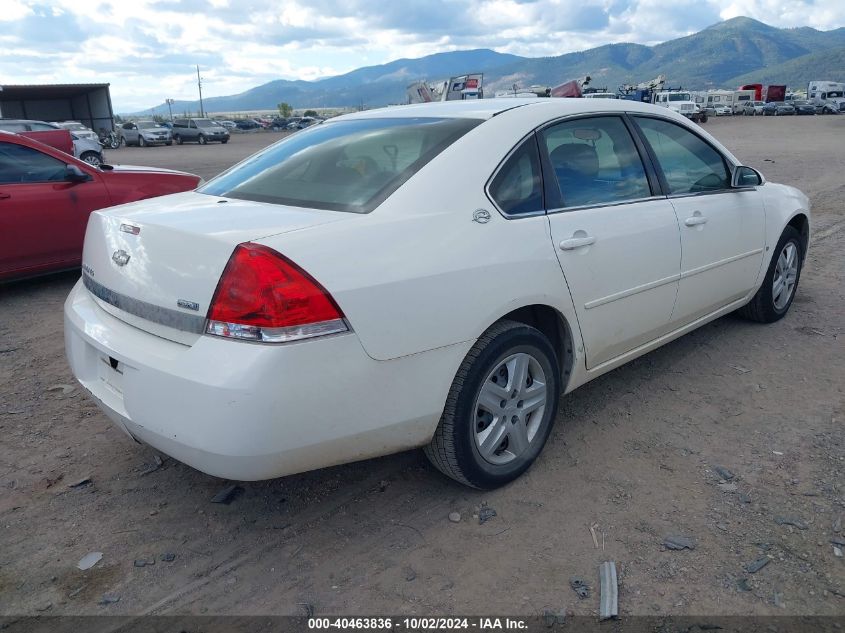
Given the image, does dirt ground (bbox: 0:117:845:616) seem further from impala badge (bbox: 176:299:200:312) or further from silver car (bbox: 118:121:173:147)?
silver car (bbox: 118:121:173:147)

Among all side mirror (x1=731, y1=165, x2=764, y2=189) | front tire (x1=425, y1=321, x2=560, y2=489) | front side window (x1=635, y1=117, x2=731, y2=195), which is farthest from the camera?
side mirror (x1=731, y1=165, x2=764, y2=189)

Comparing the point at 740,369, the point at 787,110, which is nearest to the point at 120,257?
the point at 740,369

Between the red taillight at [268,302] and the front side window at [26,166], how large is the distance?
5.01 m

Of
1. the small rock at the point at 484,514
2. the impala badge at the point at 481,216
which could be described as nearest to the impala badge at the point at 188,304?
the impala badge at the point at 481,216

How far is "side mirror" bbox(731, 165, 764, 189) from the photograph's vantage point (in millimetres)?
4195

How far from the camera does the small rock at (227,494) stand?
2953 mm

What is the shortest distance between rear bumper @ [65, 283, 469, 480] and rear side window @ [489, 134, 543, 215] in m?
0.69

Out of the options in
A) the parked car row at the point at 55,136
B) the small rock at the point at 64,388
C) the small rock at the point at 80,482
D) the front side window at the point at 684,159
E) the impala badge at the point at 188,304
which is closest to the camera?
the impala badge at the point at 188,304

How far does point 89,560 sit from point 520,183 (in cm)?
231

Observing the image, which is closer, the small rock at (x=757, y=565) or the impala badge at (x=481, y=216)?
the small rock at (x=757, y=565)

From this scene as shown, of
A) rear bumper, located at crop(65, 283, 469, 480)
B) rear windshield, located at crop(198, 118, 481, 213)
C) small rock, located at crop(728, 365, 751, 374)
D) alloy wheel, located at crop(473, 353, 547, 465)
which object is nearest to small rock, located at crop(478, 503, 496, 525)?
alloy wheel, located at crop(473, 353, 547, 465)

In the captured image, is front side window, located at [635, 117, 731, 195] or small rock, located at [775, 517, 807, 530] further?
front side window, located at [635, 117, 731, 195]

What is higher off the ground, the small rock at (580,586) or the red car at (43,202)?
the red car at (43,202)

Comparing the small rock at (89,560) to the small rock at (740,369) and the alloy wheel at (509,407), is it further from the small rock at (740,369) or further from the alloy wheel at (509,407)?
the small rock at (740,369)
